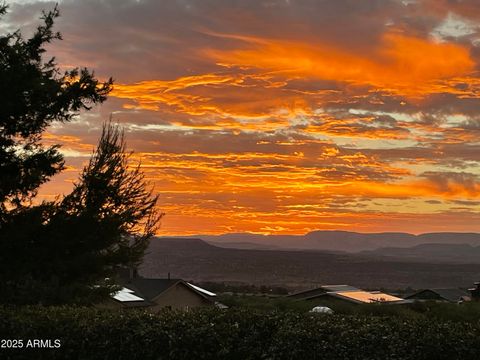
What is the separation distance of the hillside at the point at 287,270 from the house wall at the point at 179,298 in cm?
7045

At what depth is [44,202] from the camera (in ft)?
61.2

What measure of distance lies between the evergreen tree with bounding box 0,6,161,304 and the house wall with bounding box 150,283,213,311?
2263 centimetres

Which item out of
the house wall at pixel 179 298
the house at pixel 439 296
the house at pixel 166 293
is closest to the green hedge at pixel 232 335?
the house at pixel 166 293

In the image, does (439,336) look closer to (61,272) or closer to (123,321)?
(123,321)

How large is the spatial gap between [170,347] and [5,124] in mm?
9354

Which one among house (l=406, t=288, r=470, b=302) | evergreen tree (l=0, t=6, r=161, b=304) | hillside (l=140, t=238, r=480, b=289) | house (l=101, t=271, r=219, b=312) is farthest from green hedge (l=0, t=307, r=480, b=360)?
hillside (l=140, t=238, r=480, b=289)

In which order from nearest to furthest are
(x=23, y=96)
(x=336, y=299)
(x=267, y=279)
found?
(x=23, y=96)
(x=336, y=299)
(x=267, y=279)

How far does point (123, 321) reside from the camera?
12328 mm

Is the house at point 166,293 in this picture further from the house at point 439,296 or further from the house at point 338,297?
the house at point 439,296

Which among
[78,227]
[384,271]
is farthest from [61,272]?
[384,271]

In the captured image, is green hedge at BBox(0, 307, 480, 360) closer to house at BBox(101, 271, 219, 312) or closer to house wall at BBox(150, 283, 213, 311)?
house at BBox(101, 271, 219, 312)

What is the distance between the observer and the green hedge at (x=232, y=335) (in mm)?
10727

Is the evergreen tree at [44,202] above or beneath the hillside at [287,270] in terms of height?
above

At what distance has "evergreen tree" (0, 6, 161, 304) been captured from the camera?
17.1 metres
